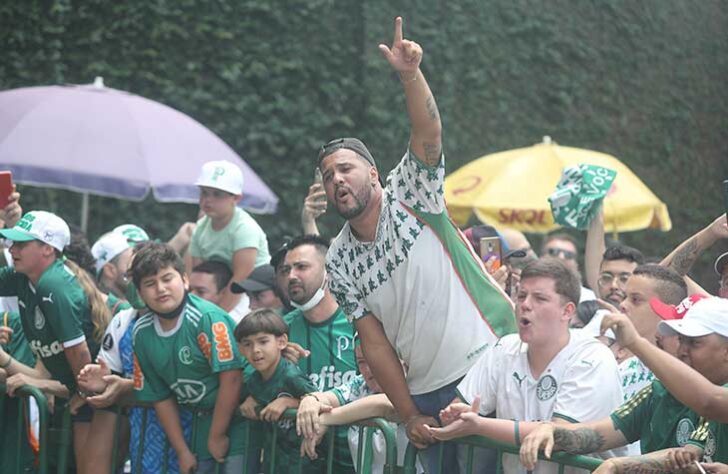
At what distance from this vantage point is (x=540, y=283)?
4.95 m

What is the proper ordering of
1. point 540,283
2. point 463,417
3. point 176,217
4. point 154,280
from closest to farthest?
point 463,417
point 540,283
point 154,280
point 176,217

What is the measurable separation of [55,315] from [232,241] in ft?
5.92

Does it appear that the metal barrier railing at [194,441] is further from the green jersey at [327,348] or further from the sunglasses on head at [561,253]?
the sunglasses on head at [561,253]

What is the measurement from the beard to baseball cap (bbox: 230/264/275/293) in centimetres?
227

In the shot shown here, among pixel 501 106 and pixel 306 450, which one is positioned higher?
pixel 501 106

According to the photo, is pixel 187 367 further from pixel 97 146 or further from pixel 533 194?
pixel 533 194

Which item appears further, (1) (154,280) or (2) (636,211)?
(2) (636,211)

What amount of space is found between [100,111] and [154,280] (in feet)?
11.7

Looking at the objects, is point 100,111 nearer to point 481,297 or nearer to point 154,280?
point 154,280

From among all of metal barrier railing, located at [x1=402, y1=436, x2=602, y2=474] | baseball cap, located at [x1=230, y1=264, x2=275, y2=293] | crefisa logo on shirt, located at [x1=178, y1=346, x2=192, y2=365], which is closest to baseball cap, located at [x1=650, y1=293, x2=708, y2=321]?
metal barrier railing, located at [x1=402, y1=436, x2=602, y2=474]

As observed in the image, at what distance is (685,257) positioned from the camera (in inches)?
253

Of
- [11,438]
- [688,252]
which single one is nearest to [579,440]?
[688,252]

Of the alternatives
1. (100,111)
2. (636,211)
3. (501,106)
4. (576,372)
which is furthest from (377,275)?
(501,106)

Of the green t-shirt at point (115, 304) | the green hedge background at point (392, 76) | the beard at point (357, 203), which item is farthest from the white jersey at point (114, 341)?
the green hedge background at point (392, 76)
